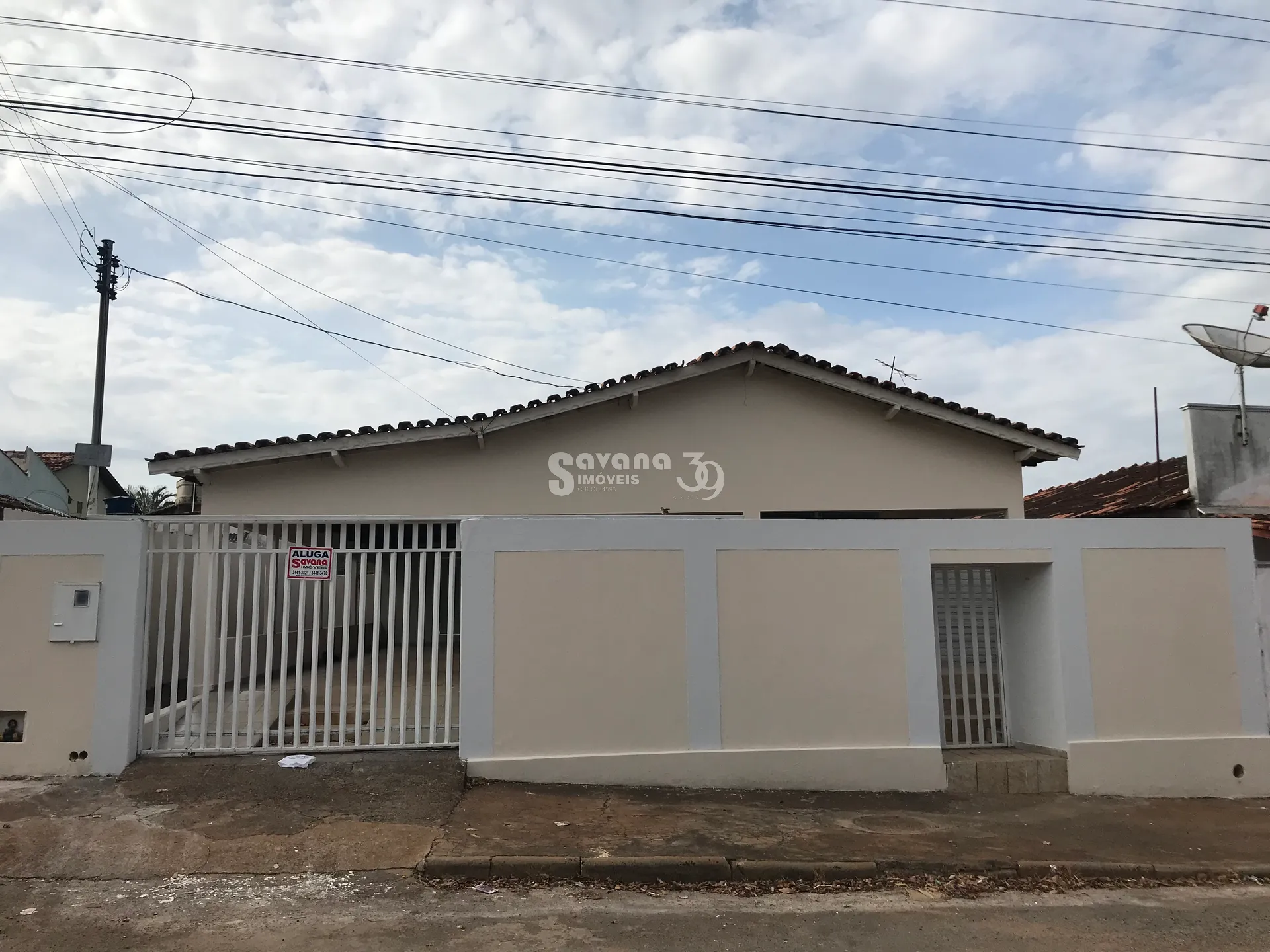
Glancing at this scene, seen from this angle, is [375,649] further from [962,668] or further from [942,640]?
[962,668]

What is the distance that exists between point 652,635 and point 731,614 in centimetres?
72

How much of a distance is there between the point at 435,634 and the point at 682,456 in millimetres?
4243

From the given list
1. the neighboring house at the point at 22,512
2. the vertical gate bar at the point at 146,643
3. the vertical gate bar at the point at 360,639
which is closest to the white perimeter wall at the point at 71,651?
the vertical gate bar at the point at 146,643

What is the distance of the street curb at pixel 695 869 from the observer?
209 inches

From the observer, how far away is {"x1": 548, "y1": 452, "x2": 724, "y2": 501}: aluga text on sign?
33.3 feet

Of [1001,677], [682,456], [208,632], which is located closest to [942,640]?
[1001,677]

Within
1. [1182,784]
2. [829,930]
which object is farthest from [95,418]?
[1182,784]

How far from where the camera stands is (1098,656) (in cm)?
797

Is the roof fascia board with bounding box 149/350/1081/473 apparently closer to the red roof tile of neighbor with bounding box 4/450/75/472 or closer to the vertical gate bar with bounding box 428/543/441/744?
the vertical gate bar with bounding box 428/543/441/744

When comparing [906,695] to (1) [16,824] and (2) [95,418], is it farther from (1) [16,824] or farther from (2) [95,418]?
(2) [95,418]

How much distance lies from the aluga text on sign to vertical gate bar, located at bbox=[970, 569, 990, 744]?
3.06 meters

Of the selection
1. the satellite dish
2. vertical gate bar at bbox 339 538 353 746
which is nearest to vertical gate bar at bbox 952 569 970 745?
the satellite dish

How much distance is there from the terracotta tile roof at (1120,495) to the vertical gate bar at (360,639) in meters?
7.69

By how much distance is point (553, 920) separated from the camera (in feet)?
15.6
